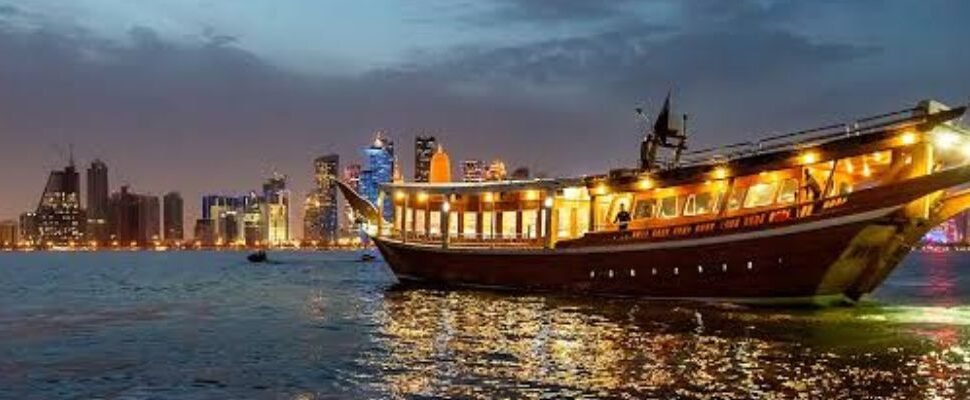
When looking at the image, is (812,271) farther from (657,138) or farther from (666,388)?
(666,388)

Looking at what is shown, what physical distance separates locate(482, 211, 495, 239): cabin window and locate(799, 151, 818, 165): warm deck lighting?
17.2 meters

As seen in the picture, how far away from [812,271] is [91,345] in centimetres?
2364

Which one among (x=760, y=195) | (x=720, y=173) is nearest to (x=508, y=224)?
(x=720, y=173)

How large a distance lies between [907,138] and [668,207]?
10256 millimetres

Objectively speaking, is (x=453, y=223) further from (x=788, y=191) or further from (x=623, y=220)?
(x=788, y=191)

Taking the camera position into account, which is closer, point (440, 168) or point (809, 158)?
point (809, 158)

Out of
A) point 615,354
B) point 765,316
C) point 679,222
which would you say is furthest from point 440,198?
point 615,354

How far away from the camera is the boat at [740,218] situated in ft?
105

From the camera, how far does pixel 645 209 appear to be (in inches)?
1585

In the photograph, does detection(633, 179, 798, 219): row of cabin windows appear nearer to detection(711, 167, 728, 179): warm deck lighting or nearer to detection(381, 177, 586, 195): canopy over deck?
detection(711, 167, 728, 179): warm deck lighting

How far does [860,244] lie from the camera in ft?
107

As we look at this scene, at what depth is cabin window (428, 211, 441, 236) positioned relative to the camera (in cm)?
5022

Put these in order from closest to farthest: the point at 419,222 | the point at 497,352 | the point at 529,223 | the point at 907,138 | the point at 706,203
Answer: the point at 497,352 < the point at 907,138 < the point at 706,203 < the point at 529,223 < the point at 419,222

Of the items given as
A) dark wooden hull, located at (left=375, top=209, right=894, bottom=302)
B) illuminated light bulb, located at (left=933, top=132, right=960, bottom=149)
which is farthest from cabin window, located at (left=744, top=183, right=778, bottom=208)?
illuminated light bulb, located at (left=933, top=132, right=960, bottom=149)
